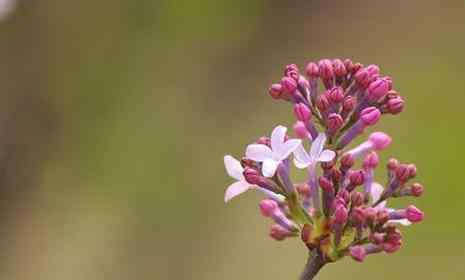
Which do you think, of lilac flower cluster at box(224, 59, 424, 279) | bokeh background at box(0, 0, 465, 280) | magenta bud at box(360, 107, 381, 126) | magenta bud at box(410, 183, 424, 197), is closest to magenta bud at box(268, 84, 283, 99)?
lilac flower cluster at box(224, 59, 424, 279)

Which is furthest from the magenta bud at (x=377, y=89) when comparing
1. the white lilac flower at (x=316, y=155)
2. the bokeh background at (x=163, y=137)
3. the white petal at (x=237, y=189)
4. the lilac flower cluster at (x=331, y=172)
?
the bokeh background at (x=163, y=137)

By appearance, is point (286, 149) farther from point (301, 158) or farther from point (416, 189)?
point (416, 189)

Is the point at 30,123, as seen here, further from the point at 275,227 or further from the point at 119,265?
the point at 275,227

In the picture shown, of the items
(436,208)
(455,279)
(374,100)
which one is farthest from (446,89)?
(374,100)

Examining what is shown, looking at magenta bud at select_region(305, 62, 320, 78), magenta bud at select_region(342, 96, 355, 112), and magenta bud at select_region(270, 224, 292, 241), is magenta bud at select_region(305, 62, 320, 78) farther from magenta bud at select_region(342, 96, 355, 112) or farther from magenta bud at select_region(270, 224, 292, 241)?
magenta bud at select_region(270, 224, 292, 241)

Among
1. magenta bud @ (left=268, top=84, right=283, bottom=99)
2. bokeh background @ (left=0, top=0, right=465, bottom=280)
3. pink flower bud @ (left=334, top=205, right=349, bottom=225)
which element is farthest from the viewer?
bokeh background @ (left=0, top=0, right=465, bottom=280)

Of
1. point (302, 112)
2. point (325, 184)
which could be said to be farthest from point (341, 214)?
point (302, 112)

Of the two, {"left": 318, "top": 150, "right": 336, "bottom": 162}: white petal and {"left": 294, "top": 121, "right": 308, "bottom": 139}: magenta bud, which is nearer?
{"left": 318, "top": 150, "right": 336, "bottom": 162}: white petal
